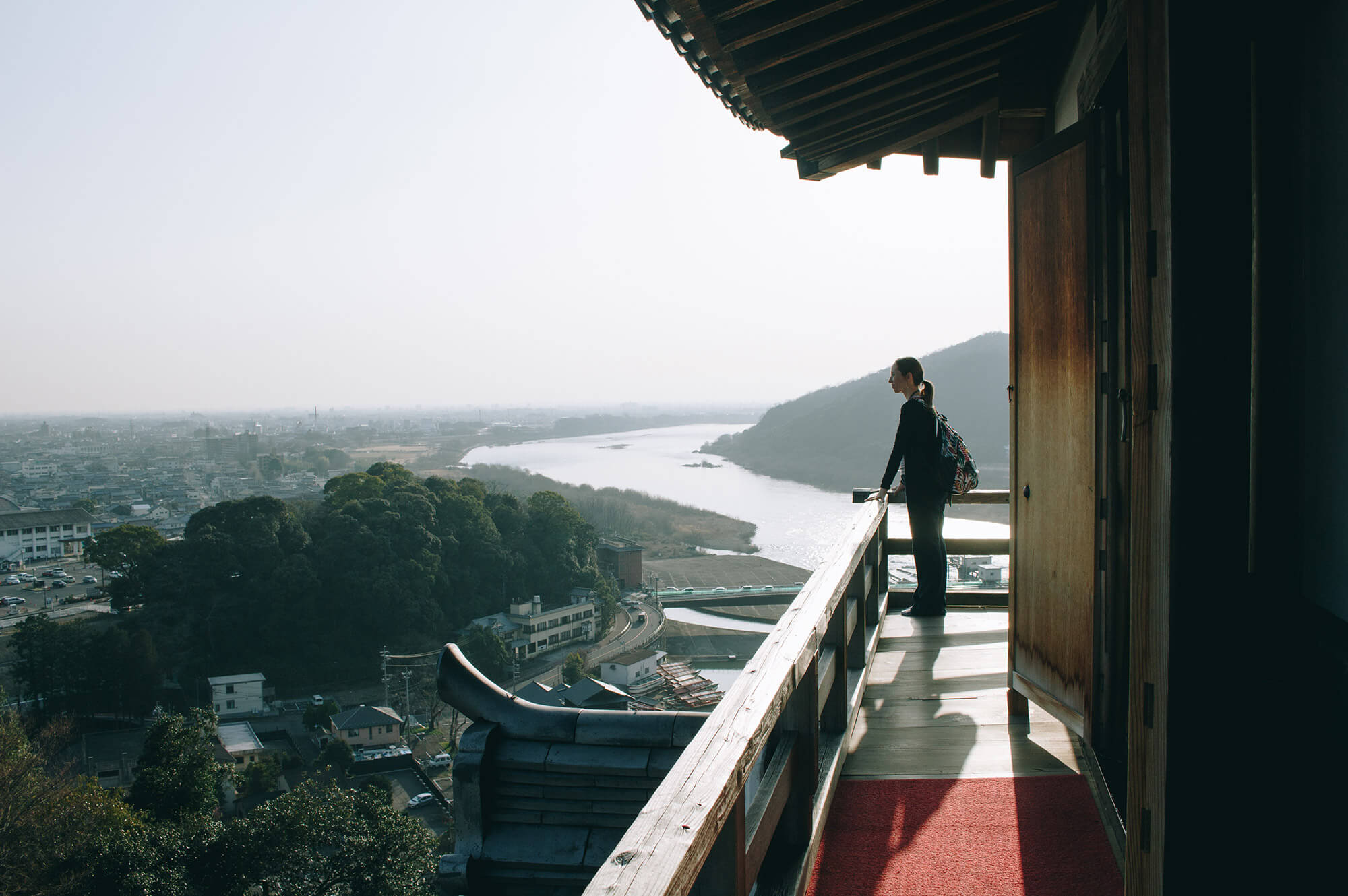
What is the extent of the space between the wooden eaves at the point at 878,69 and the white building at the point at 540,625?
1994cm

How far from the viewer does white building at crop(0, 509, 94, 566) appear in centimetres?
3181

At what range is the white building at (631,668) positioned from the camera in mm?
17391

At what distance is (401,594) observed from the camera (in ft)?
73.6

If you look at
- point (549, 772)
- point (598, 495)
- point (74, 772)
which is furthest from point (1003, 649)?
point (598, 495)

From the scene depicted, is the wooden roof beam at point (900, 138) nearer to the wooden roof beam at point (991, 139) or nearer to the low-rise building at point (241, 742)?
the wooden roof beam at point (991, 139)

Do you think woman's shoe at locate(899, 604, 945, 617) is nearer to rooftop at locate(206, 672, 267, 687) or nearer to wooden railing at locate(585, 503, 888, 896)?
wooden railing at locate(585, 503, 888, 896)

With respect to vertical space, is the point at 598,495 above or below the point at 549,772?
below

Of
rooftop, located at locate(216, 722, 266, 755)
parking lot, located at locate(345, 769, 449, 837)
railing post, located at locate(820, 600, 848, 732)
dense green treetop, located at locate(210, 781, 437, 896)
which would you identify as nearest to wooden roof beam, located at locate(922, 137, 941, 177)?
railing post, located at locate(820, 600, 848, 732)

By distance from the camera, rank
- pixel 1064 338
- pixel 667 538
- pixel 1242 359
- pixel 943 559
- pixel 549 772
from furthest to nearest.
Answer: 1. pixel 667 538
2. pixel 943 559
3. pixel 549 772
4. pixel 1064 338
5. pixel 1242 359

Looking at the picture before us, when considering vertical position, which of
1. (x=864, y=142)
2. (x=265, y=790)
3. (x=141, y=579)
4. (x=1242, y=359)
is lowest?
(x=265, y=790)

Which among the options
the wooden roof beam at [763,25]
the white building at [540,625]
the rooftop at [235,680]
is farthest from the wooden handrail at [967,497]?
the rooftop at [235,680]

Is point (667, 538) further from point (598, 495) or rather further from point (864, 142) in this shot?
point (864, 142)

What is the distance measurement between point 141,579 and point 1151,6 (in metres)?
26.0

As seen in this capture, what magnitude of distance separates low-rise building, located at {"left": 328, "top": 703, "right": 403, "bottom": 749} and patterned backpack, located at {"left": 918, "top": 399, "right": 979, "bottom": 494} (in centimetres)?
1537
